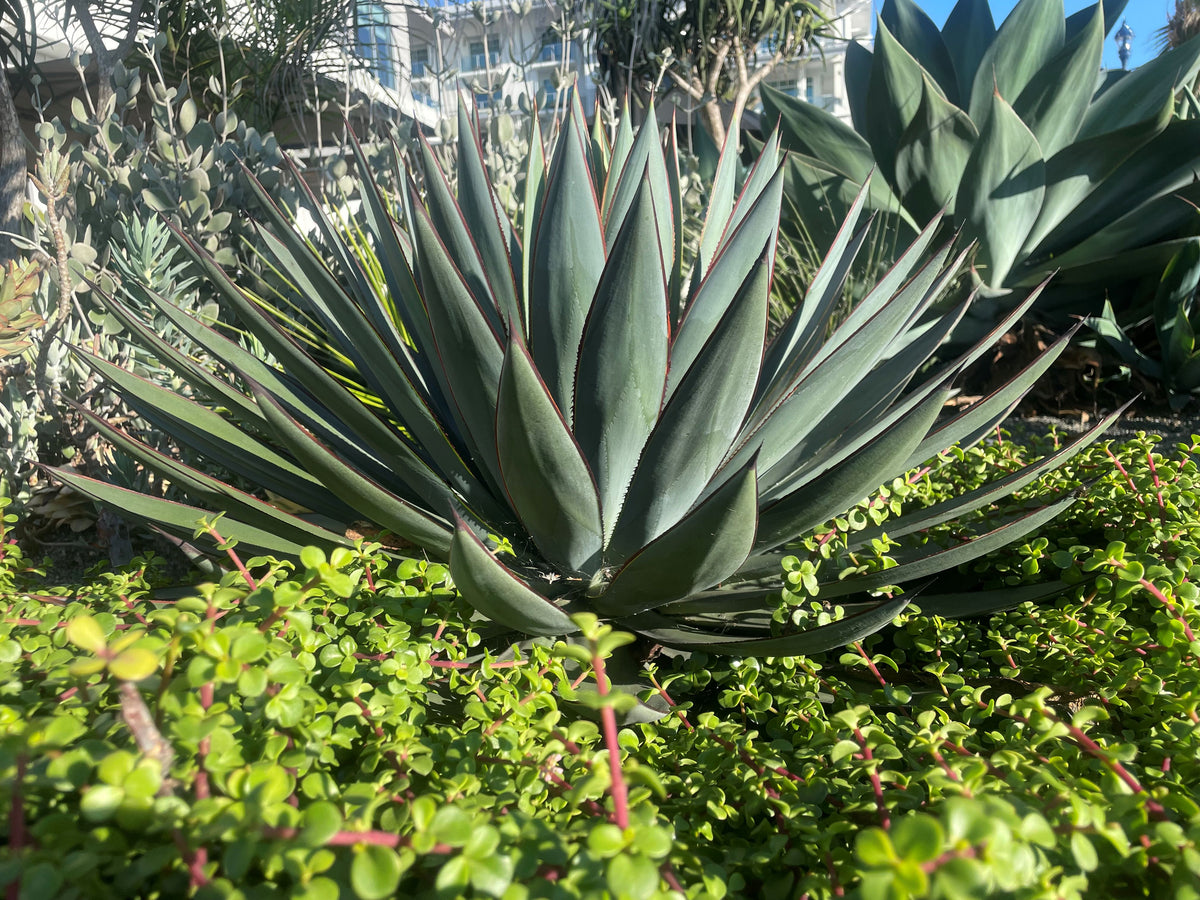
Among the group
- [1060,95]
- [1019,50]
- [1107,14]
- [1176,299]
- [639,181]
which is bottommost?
[1176,299]

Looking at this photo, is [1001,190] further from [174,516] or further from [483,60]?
[483,60]

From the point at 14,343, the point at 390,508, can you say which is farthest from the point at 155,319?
the point at 390,508

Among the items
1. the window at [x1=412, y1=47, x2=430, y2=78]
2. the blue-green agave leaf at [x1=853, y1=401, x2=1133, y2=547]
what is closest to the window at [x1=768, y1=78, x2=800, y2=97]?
the window at [x1=412, y1=47, x2=430, y2=78]

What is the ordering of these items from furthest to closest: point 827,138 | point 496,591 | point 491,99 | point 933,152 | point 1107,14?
point 491,99, point 827,138, point 1107,14, point 933,152, point 496,591

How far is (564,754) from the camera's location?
88 centimetres

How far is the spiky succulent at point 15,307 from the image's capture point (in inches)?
67.2

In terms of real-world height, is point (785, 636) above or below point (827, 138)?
below

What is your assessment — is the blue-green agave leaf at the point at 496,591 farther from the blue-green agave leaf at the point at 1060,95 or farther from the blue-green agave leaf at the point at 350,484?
the blue-green agave leaf at the point at 1060,95

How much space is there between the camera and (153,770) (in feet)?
1.86

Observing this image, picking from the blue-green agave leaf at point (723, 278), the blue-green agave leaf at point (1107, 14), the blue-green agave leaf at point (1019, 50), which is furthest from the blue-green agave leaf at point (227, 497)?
the blue-green agave leaf at point (1107, 14)

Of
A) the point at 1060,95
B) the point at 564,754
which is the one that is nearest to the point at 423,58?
the point at 1060,95

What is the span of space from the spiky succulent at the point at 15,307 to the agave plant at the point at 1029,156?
247 cm

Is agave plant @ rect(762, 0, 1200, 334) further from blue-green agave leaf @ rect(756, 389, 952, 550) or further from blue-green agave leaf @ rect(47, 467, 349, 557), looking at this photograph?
blue-green agave leaf @ rect(47, 467, 349, 557)

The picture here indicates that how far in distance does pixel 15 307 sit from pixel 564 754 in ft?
5.14
